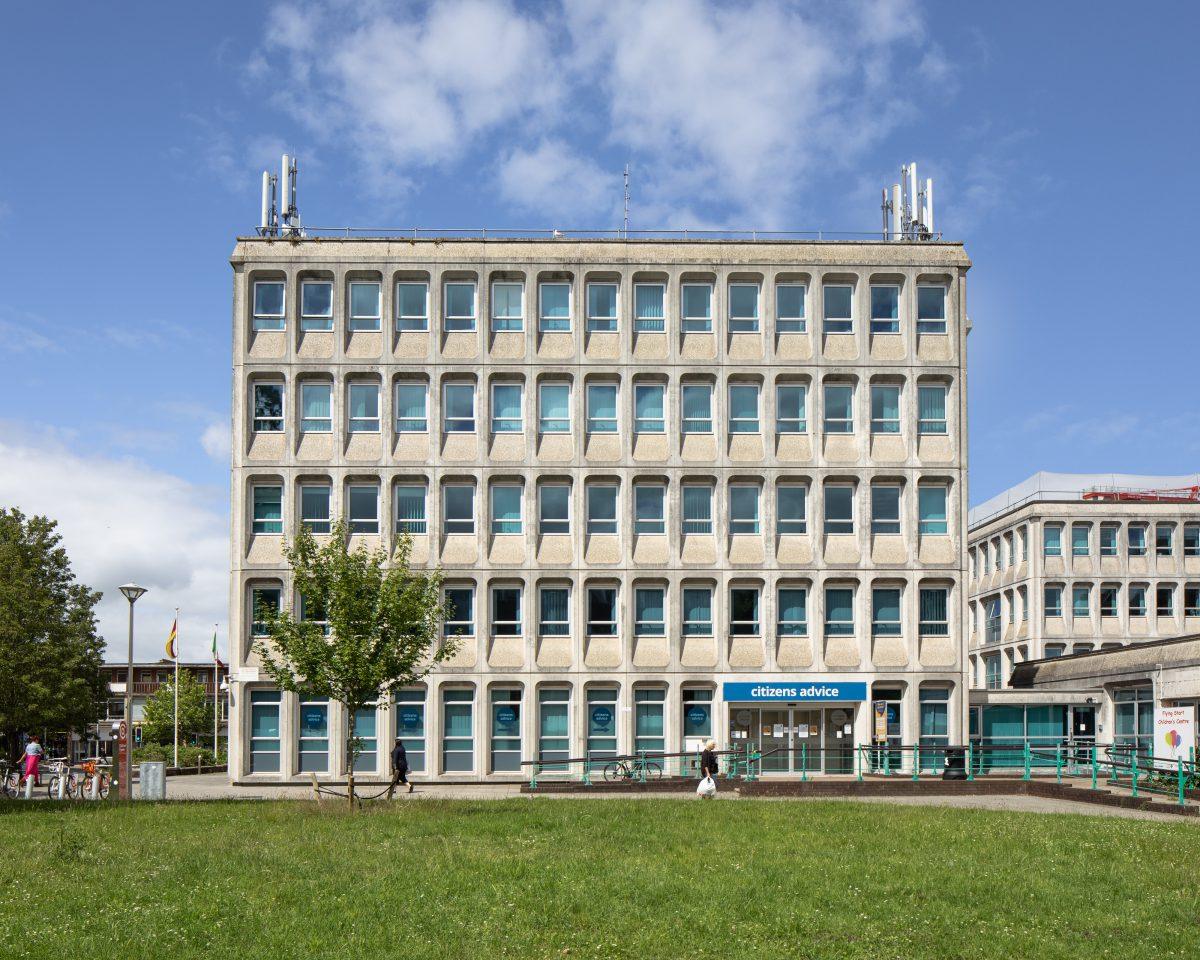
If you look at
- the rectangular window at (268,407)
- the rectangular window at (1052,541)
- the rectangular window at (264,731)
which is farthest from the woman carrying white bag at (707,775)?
the rectangular window at (1052,541)

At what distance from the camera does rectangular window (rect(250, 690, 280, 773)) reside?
4753 cm

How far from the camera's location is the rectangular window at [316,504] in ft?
159

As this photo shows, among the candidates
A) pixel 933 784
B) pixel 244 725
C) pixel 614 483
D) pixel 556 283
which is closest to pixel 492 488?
pixel 614 483

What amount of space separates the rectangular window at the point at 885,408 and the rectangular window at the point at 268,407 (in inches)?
794

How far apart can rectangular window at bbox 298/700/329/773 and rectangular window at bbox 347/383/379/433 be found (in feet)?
30.4

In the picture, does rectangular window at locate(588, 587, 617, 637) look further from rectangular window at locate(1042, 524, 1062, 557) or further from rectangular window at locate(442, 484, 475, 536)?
rectangular window at locate(1042, 524, 1062, 557)

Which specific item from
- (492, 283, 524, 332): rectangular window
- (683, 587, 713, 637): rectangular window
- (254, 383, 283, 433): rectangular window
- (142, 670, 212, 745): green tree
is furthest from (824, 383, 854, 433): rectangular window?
(142, 670, 212, 745): green tree

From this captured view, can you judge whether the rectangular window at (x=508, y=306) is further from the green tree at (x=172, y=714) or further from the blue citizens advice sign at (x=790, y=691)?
the green tree at (x=172, y=714)

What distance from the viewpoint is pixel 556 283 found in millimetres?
49562

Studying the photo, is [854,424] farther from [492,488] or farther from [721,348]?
[492,488]

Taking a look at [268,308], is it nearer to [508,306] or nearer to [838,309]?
[508,306]

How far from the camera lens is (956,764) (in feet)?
130

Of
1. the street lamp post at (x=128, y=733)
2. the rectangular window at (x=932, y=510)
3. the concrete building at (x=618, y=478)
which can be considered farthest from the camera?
the rectangular window at (x=932, y=510)

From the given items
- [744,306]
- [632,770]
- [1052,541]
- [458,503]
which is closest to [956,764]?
[632,770]
